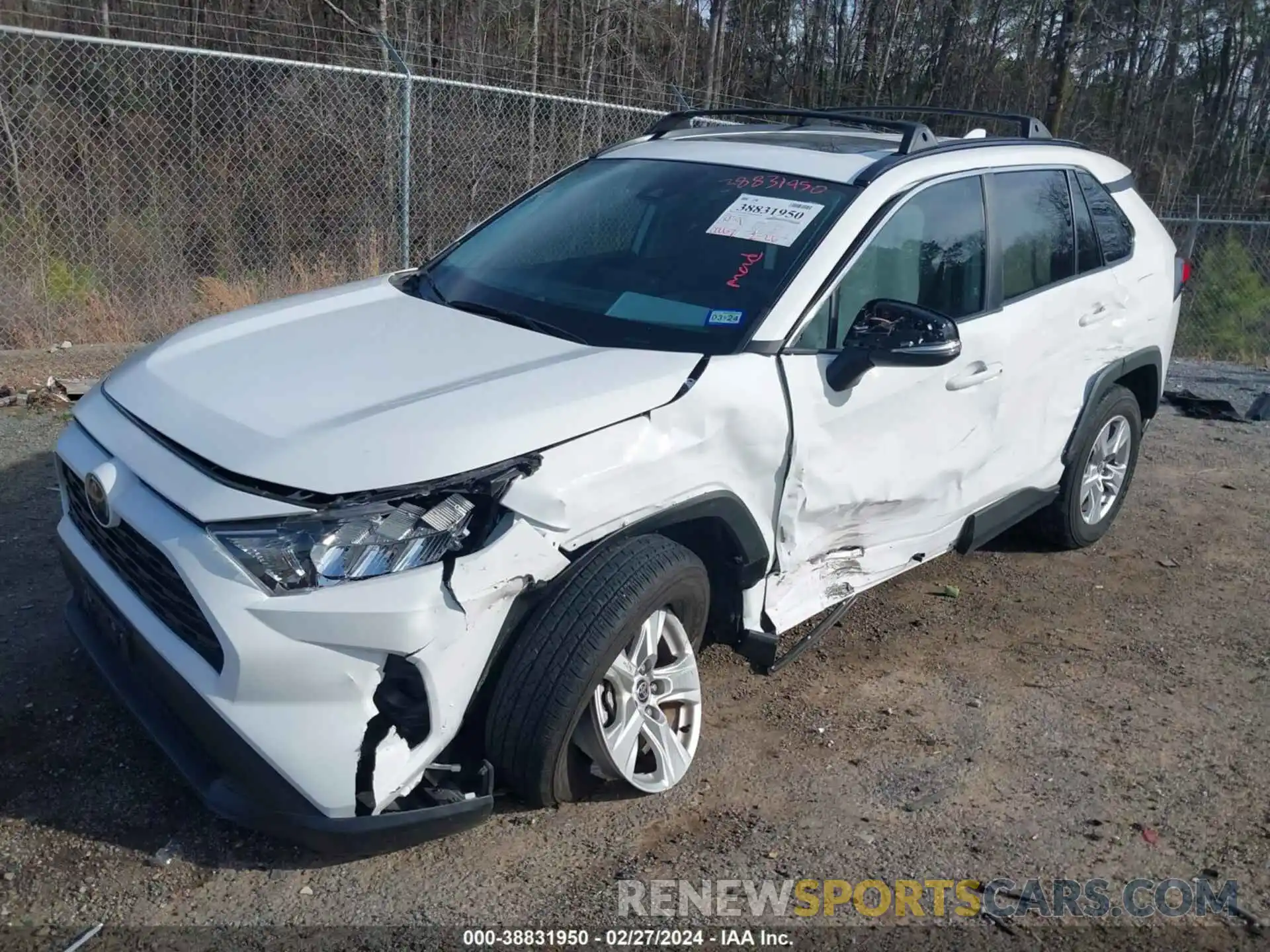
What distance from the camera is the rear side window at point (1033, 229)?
4238 mm

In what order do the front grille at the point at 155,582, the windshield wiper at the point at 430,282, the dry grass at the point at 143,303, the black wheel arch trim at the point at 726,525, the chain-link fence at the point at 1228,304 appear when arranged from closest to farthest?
the front grille at the point at 155,582, the black wheel arch trim at the point at 726,525, the windshield wiper at the point at 430,282, the dry grass at the point at 143,303, the chain-link fence at the point at 1228,304

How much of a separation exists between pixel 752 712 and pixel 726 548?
0.73 m

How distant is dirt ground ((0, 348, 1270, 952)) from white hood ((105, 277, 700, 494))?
104cm

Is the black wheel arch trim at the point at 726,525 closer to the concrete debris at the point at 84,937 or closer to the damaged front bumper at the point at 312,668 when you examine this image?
the damaged front bumper at the point at 312,668

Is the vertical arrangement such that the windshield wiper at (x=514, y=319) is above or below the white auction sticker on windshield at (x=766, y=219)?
below

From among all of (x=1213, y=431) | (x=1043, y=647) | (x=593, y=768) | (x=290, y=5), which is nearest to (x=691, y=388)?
(x=593, y=768)

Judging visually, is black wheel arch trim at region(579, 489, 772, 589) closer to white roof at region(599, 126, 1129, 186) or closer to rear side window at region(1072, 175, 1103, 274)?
white roof at region(599, 126, 1129, 186)

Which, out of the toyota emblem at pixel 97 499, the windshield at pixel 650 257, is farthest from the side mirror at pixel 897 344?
the toyota emblem at pixel 97 499

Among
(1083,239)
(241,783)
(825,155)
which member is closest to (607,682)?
(241,783)

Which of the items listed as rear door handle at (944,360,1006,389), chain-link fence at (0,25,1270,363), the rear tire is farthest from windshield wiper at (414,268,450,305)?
chain-link fence at (0,25,1270,363)

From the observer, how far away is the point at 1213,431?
774 cm

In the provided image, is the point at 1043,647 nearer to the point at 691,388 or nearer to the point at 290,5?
the point at 691,388

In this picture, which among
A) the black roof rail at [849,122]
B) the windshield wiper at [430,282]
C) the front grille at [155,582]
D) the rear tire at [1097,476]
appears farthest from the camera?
the rear tire at [1097,476]

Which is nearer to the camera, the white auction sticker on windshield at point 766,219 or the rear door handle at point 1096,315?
the white auction sticker on windshield at point 766,219
